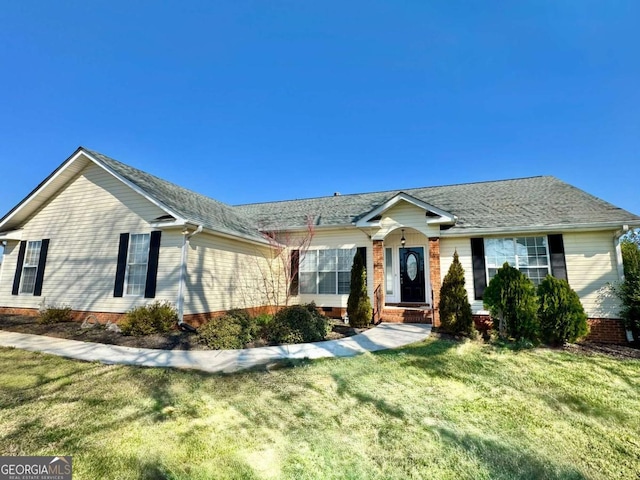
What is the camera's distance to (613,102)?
41.9 feet

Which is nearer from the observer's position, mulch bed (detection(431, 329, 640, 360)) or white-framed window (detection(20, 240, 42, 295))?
mulch bed (detection(431, 329, 640, 360))

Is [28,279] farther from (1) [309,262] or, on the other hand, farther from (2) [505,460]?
(2) [505,460]

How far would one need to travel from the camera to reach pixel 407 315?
34.5ft

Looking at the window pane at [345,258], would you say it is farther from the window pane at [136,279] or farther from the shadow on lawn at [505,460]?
the shadow on lawn at [505,460]

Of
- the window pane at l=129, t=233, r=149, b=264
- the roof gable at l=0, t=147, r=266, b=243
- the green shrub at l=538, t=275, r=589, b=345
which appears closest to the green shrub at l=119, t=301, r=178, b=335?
the window pane at l=129, t=233, r=149, b=264

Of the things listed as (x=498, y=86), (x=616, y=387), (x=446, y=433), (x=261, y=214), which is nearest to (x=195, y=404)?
(x=446, y=433)

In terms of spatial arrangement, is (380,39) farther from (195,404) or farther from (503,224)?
(195,404)

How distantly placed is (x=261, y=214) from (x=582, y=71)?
14.9m

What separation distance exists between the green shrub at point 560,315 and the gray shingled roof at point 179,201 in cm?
946

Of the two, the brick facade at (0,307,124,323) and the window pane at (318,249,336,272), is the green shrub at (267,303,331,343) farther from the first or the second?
the brick facade at (0,307,124,323)

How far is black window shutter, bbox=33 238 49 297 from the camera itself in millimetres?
10836

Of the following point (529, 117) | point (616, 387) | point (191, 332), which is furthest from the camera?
point (529, 117)

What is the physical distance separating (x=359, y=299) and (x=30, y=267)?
493 inches

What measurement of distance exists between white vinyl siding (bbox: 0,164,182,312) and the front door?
8536 mm
